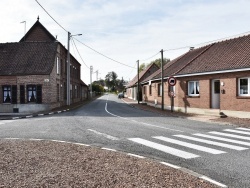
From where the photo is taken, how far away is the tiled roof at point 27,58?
27.3 metres

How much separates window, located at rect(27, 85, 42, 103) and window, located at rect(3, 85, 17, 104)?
54.1 inches

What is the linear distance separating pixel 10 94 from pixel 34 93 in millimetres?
2424

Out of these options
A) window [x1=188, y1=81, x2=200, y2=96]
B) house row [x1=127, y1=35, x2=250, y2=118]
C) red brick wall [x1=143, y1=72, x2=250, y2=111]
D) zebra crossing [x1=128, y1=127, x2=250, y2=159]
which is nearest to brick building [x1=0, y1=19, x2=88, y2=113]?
red brick wall [x1=143, y1=72, x2=250, y2=111]

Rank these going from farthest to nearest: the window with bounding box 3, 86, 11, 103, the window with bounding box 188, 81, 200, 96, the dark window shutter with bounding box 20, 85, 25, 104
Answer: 1. the window with bounding box 3, 86, 11, 103
2. the dark window shutter with bounding box 20, 85, 25, 104
3. the window with bounding box 188, 81, 200, 96

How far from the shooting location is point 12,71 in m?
27.5

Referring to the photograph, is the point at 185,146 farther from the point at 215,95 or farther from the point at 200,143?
the point at 215,95

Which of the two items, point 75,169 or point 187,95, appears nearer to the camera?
point 75,169

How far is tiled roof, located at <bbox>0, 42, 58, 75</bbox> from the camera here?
89.7 feet

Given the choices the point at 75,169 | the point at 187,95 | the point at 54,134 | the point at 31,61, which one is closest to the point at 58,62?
the point at 31,61

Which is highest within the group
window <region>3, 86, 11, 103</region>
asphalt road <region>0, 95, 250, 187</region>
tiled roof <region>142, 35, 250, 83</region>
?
tiled roof <region>142, 35, 250, 83</region>

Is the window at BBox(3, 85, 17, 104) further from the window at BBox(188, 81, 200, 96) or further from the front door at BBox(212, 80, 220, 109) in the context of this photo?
the front door at BBox(212, 80, 220, 109)

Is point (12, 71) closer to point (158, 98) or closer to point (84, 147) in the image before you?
point (158, 98)

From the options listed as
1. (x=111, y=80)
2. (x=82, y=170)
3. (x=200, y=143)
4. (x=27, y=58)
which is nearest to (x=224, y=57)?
(x=200, y=143)

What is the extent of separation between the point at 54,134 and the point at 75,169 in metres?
5.79
